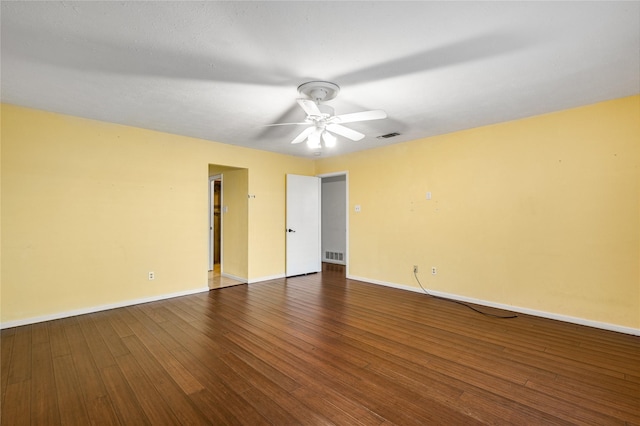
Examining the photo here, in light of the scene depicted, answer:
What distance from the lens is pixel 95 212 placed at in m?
3.71

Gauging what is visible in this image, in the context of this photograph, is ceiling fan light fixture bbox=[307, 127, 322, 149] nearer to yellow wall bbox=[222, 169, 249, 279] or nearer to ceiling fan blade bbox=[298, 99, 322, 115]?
ceiling fan blade bbox=[298, 99, 322, 115]

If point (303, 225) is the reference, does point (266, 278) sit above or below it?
below

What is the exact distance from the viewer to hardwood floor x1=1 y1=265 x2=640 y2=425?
1809mm

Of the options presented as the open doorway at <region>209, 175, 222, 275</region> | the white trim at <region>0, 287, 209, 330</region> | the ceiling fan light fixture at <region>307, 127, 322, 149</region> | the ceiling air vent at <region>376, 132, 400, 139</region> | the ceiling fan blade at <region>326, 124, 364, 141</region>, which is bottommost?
the white trim at <region>0, 287, 209, 330</region>

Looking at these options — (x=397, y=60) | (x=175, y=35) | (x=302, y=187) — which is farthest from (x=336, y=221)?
(x=175, y=35)

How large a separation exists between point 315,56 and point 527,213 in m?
3.18

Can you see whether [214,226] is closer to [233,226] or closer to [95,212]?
[233,226]

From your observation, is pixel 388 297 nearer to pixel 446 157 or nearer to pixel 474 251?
pixel 474 251

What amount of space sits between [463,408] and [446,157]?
11.1 feet

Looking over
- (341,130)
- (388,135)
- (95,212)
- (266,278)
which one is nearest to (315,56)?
(341,130)

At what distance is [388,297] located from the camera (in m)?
4.34

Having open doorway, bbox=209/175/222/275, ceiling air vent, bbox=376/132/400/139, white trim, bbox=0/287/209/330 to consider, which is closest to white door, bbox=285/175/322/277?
open doorway, bbox=209/175/222/275

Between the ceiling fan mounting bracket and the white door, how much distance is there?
2982 millimetres

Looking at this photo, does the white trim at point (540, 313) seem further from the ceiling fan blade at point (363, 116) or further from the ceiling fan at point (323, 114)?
the ceiling fan blade at point (363, 116)
